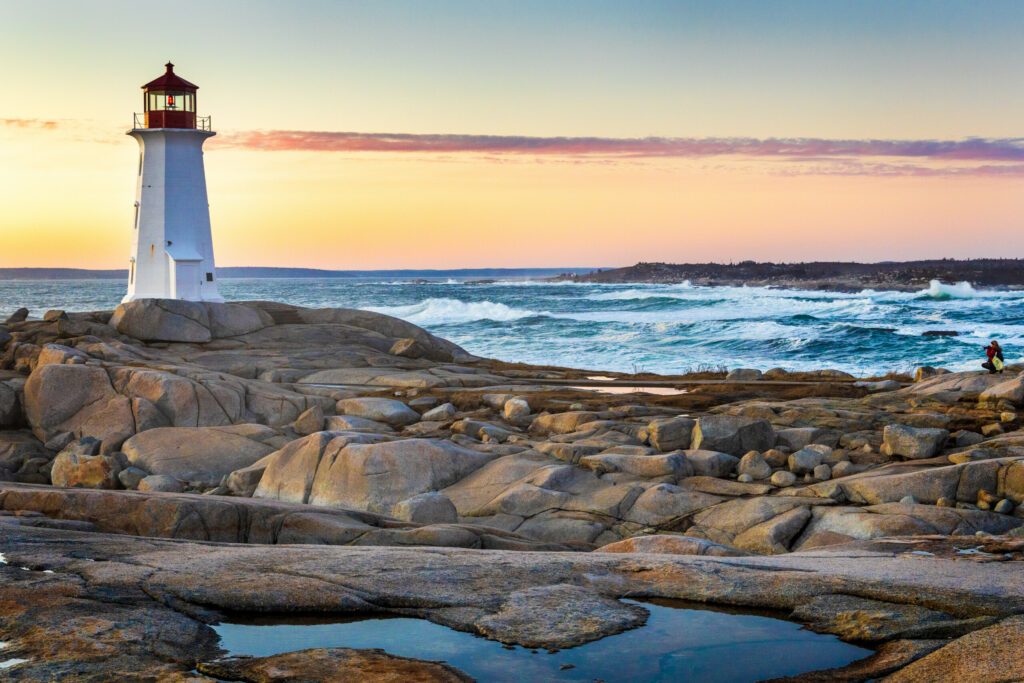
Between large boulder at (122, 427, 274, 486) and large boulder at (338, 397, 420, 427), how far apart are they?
8.89ft

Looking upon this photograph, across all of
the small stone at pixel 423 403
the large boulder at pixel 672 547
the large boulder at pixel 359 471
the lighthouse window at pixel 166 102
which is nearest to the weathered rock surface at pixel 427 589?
the large boulder at pixel 672 547

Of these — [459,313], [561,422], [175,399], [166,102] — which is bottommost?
[459,313]

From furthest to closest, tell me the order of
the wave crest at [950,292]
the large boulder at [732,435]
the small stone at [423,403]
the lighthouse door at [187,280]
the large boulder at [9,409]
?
1. the wave crest at [950,292]
2. the lighthouse door at [187,280]
3. the small stone at [423,403]
4. the large boulder at [9,409]
5. the large boulder at [732,435]

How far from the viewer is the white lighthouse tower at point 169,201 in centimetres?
3278

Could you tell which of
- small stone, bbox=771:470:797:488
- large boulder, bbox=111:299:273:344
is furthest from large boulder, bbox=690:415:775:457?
large boulder, bbox=111:299:273:344

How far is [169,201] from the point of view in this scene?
32844 mm

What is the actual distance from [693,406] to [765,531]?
8192mm

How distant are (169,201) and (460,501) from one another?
2337 cm

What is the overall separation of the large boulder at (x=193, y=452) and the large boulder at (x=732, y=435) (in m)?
6.88

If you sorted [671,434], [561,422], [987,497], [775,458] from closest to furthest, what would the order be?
[987,497], [775,458], [671,434], [561,422]

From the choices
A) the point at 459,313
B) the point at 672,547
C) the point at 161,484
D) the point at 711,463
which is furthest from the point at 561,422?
the point at 459,313

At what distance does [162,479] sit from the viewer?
14.6m

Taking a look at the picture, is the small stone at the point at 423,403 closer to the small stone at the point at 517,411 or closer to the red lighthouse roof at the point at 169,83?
the small stone at the point at 517,411

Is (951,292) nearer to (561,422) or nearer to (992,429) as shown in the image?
(992,429)
